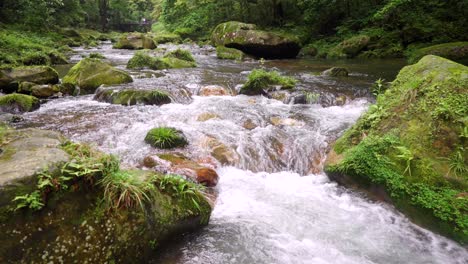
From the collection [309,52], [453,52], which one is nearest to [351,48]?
[309,52]

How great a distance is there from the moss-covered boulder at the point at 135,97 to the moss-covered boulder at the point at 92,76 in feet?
4.33

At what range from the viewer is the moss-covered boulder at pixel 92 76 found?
10820 millimetres

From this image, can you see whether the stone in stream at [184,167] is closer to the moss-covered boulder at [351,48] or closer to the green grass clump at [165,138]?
the green grass clump at [165,138]

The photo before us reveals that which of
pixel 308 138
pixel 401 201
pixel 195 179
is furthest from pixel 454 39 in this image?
pixel 195 179

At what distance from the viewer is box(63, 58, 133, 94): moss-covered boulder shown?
10.8m

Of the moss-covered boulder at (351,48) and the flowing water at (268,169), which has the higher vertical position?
the moss-covered boulder at (351,48)

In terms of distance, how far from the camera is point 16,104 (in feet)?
28.5

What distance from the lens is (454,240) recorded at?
4.09m

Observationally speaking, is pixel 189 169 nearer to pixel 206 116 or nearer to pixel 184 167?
pixel 184 167

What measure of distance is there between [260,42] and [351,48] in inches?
226

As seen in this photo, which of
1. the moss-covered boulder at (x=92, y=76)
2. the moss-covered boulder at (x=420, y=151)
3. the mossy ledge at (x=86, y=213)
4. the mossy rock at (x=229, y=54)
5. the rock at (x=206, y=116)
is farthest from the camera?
the mossy rock at (x=229, y=54)

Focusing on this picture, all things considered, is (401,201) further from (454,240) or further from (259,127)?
(259,127)

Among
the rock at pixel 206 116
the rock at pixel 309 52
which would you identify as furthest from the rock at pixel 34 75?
the rock at pixel 309 52

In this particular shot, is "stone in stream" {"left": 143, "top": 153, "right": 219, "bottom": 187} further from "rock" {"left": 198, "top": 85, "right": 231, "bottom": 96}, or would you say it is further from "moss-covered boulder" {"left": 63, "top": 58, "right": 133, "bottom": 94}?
"moss-covered boulder" {"left": 63, "top": 58, "right": 133, "bottom": 94}
